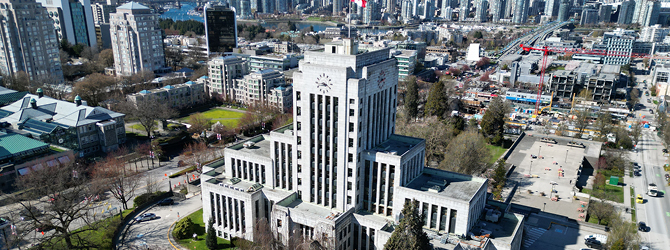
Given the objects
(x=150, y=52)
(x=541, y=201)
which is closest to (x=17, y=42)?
(x=150, y=52)

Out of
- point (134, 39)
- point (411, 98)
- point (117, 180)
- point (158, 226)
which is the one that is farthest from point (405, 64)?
point (158, 226)

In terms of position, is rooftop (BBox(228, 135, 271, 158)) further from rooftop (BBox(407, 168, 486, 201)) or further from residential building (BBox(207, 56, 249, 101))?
Answer: residential building (BBox(207, 56, 249, 101))

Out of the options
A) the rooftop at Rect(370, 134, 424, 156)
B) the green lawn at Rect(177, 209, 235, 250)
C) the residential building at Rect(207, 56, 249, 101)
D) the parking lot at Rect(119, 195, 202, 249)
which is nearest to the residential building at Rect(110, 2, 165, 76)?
the residential building at Rect(207, 56, 249, 101)

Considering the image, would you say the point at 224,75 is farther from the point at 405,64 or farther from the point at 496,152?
the point at 496,152

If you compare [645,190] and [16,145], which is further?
[645,190]

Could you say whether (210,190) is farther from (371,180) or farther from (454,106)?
(454,106)

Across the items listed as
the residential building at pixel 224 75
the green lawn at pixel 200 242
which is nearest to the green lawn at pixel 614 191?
the green lawn at pixel 200 242
